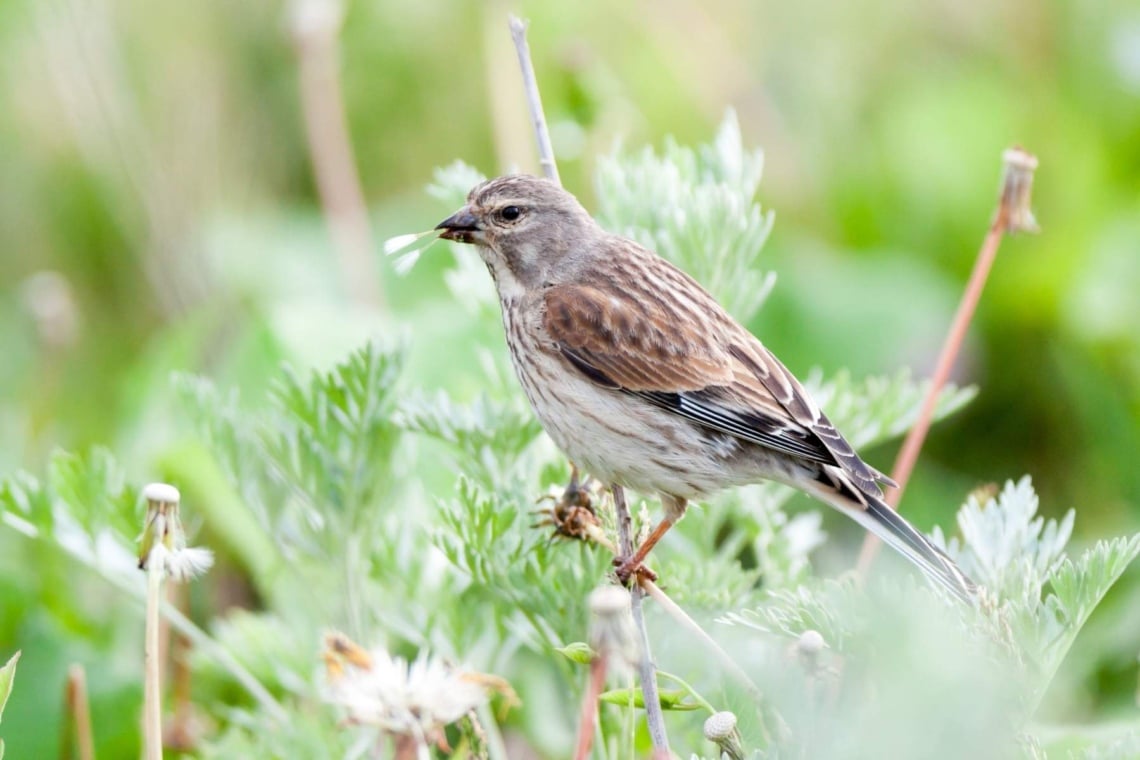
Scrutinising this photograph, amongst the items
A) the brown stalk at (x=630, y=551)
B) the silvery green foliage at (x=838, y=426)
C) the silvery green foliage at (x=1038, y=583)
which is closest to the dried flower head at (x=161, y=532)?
the brown stalk at (x=630, y=551)

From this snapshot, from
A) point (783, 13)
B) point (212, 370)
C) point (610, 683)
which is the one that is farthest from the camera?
point (783, 13)

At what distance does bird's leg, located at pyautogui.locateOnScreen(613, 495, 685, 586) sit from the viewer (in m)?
2.31

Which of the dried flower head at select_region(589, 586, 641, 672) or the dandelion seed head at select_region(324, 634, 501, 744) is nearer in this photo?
the dried flower head at select_region(589, 586, 641, 672)

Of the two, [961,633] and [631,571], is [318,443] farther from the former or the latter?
[961,633]

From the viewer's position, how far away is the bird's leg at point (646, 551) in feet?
7.57

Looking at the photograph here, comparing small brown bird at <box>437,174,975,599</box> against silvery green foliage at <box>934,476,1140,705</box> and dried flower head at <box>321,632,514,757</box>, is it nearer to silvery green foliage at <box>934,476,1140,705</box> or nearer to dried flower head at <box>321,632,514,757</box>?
silvery green foliage at <box>934,476,1140,705</box>

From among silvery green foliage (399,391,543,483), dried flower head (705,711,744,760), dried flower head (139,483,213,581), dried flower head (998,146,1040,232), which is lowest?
dried flower head (705,711,744,760)

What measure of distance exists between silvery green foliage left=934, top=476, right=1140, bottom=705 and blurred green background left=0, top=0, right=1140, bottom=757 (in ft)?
3.50

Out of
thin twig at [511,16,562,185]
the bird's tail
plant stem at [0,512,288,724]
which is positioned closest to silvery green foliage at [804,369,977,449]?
the bird's tail

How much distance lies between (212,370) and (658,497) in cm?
195

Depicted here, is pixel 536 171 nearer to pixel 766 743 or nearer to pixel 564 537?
pixel 564 537

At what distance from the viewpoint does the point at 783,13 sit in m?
6.07

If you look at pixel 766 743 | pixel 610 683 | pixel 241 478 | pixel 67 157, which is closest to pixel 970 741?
pixel 766 743

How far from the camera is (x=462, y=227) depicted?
9.48 ft
